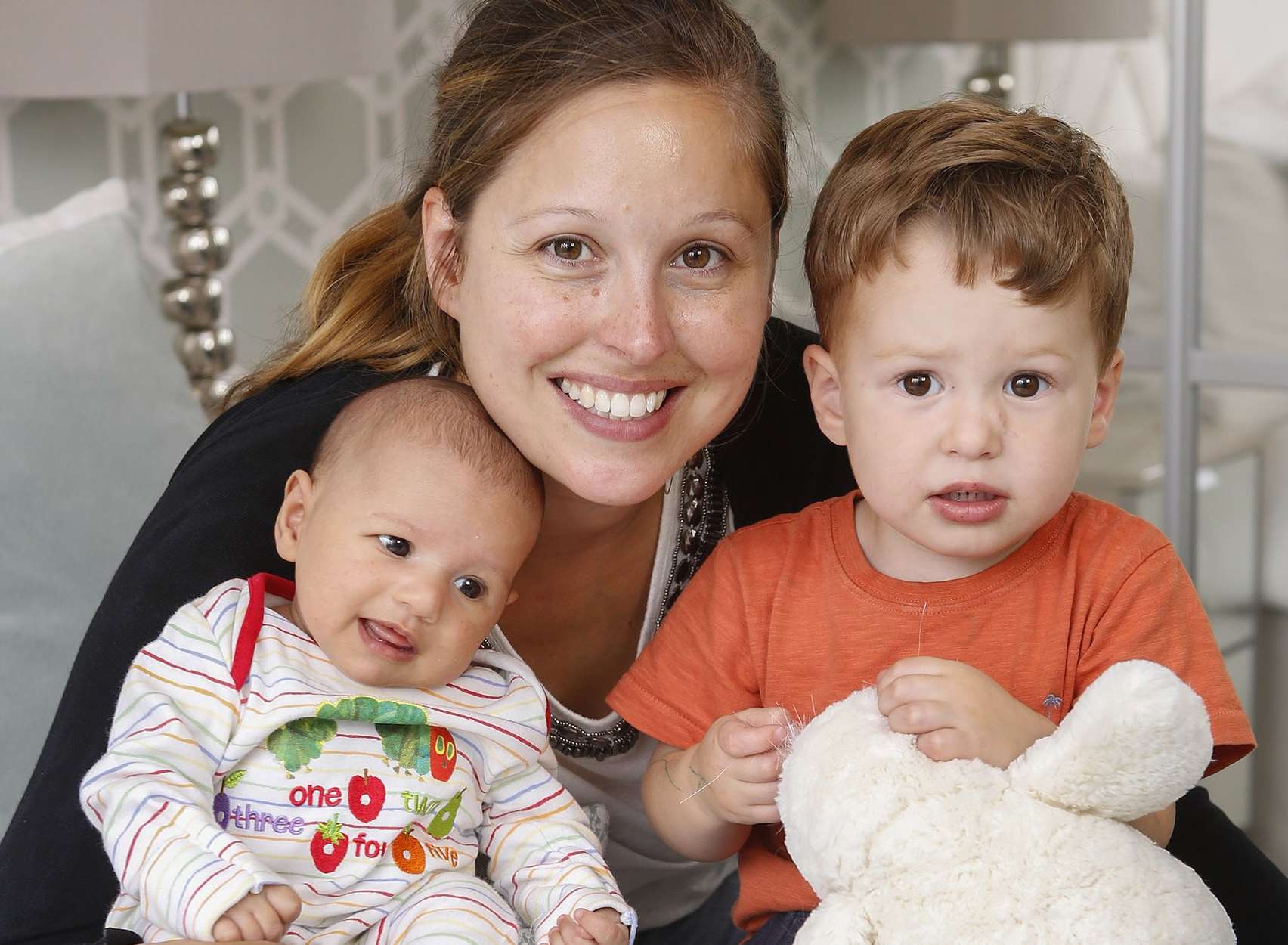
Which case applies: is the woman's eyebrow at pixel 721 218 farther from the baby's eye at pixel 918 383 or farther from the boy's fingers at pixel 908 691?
the boy's fingers at pixel 908 691

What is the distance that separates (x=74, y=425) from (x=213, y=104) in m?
1.13

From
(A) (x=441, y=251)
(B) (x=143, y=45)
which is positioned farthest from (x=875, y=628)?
(B) (x=143, y=45)

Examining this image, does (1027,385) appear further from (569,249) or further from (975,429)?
(569,249)

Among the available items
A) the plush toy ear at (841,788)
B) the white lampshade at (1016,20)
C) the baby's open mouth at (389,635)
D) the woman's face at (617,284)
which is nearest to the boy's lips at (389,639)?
the baby's open mouth at (389,635)

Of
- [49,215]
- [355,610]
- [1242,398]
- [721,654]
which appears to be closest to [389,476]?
[355,610]

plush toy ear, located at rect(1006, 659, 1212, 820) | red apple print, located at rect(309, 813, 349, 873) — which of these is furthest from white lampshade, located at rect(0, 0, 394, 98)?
plush toy ear, located at rect(1006, 659, 1212, 820)

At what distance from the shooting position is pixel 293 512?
125cm

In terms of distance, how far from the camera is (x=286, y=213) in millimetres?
2746

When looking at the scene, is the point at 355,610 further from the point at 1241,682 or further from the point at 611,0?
the point at 1241,682

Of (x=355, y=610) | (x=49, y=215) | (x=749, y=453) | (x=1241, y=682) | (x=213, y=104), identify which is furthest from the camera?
(x=1241, y=682)

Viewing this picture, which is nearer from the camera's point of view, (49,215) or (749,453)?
(749,453)

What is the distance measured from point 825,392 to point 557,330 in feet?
0.81

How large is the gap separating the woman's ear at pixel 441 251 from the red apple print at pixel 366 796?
0.48m

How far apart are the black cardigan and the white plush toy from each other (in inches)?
14.1
